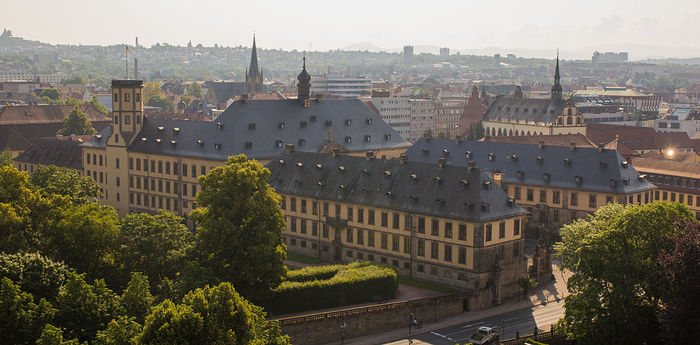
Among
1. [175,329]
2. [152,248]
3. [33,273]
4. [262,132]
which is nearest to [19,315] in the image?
[33,273]

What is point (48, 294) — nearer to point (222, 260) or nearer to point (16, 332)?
point (16, 332)

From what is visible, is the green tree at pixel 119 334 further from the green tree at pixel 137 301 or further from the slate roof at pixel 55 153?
the slate roof at pixel 55 153

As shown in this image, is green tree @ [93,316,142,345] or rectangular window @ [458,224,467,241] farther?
rectangular window @ [458,224,467,241]

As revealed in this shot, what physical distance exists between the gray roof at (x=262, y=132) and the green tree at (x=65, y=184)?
20.2 metres

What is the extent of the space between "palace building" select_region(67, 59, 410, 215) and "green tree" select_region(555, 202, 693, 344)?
56469 mm

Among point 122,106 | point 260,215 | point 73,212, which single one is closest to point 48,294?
point 73,212

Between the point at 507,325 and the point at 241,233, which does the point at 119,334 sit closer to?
the point at 241,233

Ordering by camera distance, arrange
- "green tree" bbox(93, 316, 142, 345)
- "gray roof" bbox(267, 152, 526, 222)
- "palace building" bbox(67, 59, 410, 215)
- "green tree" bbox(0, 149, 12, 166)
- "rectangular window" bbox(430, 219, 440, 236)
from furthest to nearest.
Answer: "green tree" bbox(0, 149, 12, 166) < "palace building" bbox(67, 59, 410, 215) < "rectangular window" bbox(430, 219, 440, 236) < "gray roof" bbox(267, 152, 526, 222) < "green tree" bbox(93, 316, 142, 345)

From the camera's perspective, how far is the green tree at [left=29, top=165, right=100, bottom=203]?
106 m

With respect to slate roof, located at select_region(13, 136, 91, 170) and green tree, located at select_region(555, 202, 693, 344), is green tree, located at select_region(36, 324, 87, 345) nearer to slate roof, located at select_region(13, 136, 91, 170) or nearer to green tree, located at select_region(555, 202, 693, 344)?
green tree, located at select_region(555, 202, 693, 344)

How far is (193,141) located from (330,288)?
51.0 m

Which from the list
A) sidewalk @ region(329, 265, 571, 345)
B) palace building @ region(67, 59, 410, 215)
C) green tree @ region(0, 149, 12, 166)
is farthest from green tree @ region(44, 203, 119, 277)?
green tree @ region(0, 149, 12, 166)

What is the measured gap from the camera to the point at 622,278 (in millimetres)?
76500

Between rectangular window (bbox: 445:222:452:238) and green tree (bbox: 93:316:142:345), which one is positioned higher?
rectangular window (bbox: 445:222:452:238)
